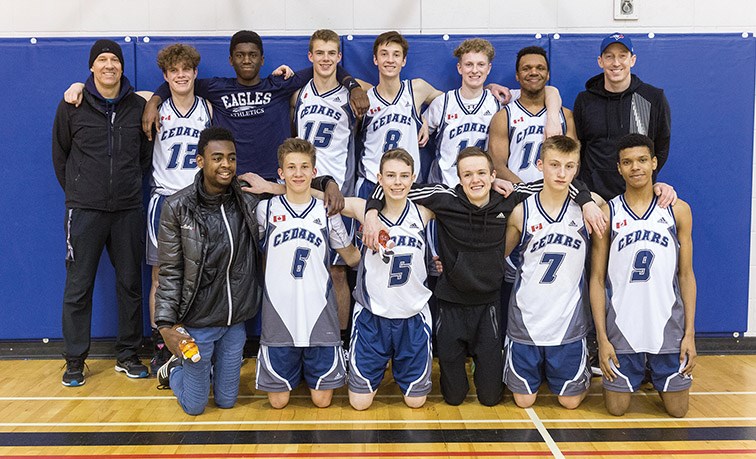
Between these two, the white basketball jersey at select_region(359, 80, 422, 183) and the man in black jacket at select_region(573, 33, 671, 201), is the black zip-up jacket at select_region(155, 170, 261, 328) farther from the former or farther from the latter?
the man in black jacket at select_region(573, 33, 671, 201)

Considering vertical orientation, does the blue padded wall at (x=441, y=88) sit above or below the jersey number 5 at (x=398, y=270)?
above

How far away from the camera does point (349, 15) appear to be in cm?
509

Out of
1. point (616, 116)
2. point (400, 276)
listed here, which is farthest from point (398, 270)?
point (616, 116)

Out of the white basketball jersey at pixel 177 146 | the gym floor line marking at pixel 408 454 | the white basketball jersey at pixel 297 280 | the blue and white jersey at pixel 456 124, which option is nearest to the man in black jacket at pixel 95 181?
the white basketball jersey at pixel 177 146

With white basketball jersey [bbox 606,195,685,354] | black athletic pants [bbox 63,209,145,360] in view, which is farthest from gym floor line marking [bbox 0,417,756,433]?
black athletic pants [bbox 63,209,145,360]

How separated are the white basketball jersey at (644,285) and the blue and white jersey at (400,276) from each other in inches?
40.7

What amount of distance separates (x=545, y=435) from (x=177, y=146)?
2.80 m

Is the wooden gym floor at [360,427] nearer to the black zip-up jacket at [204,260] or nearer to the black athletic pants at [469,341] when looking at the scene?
the black athletic pants at [469,341]

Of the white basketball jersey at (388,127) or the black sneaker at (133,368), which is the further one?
the white basketball jersey at (388,127)

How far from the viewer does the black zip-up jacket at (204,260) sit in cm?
376

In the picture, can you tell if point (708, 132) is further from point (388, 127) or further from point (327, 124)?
point (327, 124)

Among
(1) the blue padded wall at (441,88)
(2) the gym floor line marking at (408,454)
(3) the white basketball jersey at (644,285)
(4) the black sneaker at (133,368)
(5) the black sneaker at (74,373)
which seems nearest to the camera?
(2) the gym floor line marking at (408,454)

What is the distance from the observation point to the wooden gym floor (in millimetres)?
3340

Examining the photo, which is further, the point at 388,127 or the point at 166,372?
the point at 388,127
